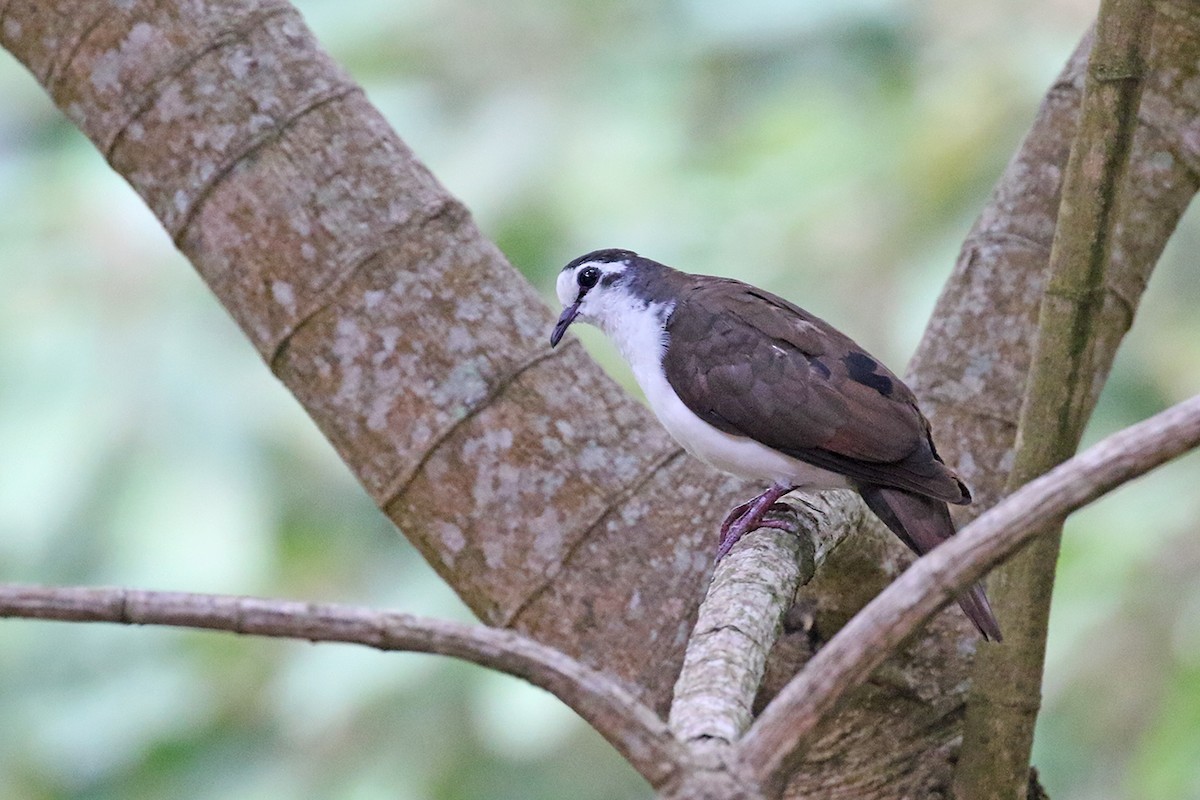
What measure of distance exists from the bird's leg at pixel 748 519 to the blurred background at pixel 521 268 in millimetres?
1668

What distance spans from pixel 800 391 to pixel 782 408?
0.19 ft

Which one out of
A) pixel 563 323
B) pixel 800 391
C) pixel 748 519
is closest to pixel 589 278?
pixel 563 323

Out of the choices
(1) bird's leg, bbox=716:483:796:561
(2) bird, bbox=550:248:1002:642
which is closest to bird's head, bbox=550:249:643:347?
(2) bird, bbox=550:248:1002:642

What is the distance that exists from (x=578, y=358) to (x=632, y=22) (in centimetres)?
478

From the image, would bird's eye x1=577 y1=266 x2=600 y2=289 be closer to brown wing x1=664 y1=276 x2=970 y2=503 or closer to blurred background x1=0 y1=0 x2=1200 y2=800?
brown wing x1=664 y1=276 x2=970 y2=503

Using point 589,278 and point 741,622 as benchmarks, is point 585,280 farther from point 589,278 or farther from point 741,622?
point 741,622

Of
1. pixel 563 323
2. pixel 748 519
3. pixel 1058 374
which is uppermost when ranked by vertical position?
pixel 563 323

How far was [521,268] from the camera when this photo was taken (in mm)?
5945

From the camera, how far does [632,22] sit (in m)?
7.56

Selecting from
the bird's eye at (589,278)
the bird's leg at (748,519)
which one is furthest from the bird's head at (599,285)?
the bird's leg at (748,519)

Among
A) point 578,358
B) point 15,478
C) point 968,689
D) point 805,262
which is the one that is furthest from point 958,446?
point 15,478

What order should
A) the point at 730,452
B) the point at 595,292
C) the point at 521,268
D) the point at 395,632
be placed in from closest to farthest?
the point at 395,632
the point at 730,452
the point at 595,292
the point at 521,268

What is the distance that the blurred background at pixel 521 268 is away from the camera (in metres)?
5.20

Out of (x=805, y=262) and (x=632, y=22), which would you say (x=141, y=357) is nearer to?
(x=805, y=262)
